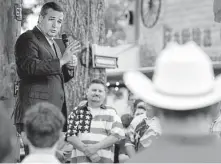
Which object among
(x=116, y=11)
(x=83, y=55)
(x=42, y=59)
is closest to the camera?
(x=42, y=59)

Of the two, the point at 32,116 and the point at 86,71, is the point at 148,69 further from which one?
the point at 32,116

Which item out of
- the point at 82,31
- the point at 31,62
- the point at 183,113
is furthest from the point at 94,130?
the point at 183,113

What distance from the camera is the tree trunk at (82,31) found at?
297 inches

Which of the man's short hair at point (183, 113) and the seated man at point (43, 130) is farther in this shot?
the seated man at point (43, 130)

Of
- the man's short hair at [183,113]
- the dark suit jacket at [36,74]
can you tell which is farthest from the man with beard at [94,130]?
the man's short hair at [183,113]

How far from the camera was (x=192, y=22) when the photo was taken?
17.2 m

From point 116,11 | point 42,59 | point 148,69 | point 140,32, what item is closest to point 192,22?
point 148,69

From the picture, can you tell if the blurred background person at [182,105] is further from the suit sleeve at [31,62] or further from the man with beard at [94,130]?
the man with beard at [94,130]

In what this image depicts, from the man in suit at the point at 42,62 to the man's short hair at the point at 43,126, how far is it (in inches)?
82.7

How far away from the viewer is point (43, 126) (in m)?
3.64

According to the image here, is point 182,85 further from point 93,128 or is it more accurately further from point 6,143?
point 93,128

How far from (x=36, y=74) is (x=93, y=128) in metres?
1.17

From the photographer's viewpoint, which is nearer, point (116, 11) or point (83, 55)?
point (83, 55)

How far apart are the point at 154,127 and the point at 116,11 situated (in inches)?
785
